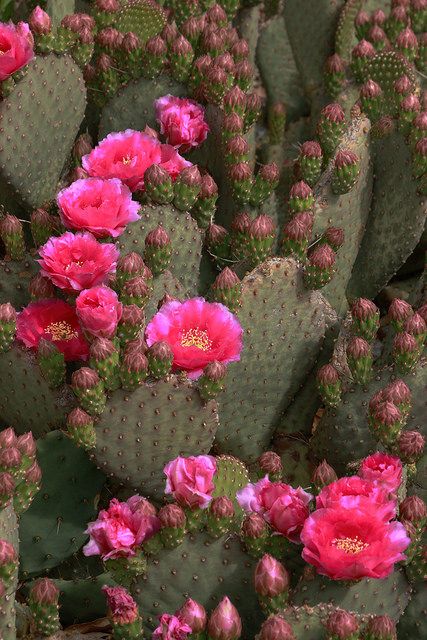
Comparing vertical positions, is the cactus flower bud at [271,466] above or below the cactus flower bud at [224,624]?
below

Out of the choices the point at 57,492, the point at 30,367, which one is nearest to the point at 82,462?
the point at 57,492

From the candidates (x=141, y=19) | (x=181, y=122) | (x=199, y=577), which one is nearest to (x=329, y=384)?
(x=199, y=577)

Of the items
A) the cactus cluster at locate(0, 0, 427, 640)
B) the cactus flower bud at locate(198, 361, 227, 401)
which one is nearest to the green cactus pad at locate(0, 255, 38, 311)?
the cactus cluster at locate(0, 0, 427, 640)

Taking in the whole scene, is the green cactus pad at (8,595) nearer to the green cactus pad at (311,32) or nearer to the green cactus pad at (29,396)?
the green cactus pad at (29,396)

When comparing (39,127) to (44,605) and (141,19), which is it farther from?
(44,605)

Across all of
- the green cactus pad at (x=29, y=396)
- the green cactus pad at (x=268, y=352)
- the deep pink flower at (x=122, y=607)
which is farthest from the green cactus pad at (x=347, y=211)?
the deep pink flower at (x=122, y=607)
